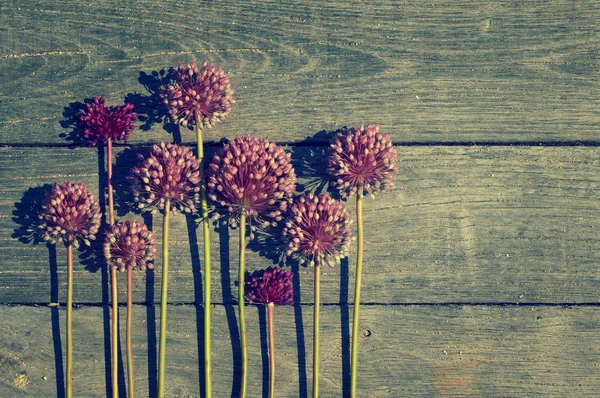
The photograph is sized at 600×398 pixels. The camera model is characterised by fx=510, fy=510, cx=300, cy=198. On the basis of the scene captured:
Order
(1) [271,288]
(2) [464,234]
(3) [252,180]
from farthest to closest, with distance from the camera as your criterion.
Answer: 1. (2) [464,234]
2. (1) [271,288]
3. (3) [252,180]

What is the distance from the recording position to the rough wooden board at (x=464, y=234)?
9.51 ft

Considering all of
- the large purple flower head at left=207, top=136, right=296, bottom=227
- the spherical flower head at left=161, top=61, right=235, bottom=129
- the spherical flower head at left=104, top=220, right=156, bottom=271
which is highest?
the spherical flower head at left=161, top=61, right=235, bottom=129

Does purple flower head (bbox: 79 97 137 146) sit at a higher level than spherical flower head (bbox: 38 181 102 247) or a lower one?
higher

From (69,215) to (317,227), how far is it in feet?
4.33

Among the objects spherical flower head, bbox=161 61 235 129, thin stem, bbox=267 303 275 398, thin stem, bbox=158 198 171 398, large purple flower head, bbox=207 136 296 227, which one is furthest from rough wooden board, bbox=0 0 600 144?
thin stem, bbox=267 303 275 398

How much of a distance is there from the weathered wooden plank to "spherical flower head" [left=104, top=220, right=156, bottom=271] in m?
0.35

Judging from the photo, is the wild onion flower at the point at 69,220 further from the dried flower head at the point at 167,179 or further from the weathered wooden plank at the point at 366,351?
the dried flower head at the point at 167,179

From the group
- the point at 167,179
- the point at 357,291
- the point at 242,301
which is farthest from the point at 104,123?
the point at 357,291

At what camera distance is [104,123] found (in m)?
2.77

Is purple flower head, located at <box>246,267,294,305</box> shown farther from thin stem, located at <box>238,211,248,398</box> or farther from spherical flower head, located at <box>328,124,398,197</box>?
spherical flower head, located at <box>328,124,398,197</box>

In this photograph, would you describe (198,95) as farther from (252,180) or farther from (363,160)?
(363,160)

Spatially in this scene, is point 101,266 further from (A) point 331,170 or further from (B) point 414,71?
(B) point 414,71

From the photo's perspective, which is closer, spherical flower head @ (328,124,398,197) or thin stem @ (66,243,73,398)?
spherical flower head @ (328,124,398,197)

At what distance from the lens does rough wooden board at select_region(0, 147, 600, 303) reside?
2.90 m
